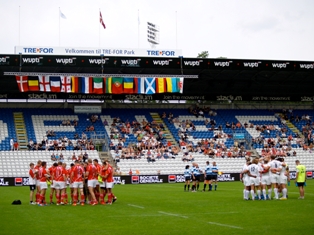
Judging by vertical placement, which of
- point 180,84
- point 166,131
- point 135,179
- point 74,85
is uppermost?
point 180,84

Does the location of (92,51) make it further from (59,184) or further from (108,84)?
(59,184)

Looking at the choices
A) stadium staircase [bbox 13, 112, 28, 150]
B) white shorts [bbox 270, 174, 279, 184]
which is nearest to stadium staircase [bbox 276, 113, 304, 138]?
stadium staircase [bbox 13, 112, 28, 150]

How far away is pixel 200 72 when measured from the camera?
56.2 m

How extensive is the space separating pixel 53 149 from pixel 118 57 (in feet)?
33.8

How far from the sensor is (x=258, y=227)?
1595 cm

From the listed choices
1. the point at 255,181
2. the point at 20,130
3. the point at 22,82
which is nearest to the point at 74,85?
the point at 22,82

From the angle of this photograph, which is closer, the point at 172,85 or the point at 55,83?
the point at 55,83

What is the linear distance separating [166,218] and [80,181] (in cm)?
686

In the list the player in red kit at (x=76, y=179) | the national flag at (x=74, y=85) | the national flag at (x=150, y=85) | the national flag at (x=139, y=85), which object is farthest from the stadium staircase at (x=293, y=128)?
the player in red kit at (x=76, y=179)

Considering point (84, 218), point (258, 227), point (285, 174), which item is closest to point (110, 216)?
point (84, 218)

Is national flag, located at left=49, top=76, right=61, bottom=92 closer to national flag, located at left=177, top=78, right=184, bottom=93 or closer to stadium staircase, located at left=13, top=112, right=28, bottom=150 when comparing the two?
stadium staircase, located at left=13, top=112, right=28, bottom=150

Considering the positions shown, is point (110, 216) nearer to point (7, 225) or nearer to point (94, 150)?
point (7, 225)

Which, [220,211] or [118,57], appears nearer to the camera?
[220,211]

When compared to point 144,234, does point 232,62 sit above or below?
above
